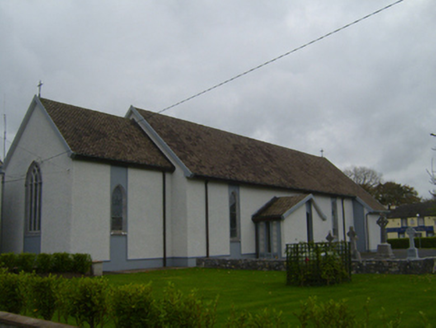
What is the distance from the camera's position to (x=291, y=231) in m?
27.5

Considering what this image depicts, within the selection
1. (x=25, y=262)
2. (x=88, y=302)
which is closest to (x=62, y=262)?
A: (x=25, y=262)

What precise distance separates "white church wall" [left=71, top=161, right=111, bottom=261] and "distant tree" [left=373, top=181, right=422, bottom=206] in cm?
6558

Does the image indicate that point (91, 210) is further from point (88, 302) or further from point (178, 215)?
point (88, 302)

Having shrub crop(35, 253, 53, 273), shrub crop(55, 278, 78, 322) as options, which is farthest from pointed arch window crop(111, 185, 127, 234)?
shrub crop(55, 278, 78, 322)

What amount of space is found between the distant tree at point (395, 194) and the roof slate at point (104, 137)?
61.8 m

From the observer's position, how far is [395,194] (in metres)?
81.2

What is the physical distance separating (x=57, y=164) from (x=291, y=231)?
14566 mm

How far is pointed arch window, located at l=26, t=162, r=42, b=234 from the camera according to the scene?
21922 millimetres

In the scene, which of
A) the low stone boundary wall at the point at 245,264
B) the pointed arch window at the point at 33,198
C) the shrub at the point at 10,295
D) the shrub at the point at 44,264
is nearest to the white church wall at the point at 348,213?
the low stone boundary wall at the point at 245,264

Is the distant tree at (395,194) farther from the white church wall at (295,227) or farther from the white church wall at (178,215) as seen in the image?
the white church wall at (178,215)

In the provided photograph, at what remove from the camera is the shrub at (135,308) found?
6406 millimetres

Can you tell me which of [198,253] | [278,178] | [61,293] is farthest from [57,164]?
[278,178]

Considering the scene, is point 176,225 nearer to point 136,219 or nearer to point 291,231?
point 136,219

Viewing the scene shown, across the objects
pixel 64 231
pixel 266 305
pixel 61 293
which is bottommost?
pixel 266 305
